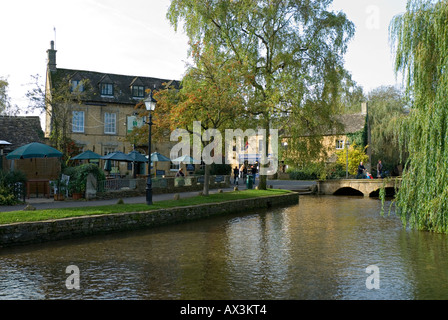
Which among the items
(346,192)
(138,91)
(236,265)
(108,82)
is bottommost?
(346,192)

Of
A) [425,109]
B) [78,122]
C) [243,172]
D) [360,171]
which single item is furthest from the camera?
[243,172]

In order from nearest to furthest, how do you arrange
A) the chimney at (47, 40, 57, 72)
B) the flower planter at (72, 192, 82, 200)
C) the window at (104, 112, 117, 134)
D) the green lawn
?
the green lawn < the flower planter at (72, 192, 82, 200) < the chimney at (47, 40, 57, 72) < the window at (104, 112, 117, 134)

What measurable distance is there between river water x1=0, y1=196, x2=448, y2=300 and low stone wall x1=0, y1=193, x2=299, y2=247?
0.45m

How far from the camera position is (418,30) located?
44.9 feet

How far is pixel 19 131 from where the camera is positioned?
87.3ft

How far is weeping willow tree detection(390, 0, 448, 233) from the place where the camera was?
12.6m

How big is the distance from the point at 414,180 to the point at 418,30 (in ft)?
17.2

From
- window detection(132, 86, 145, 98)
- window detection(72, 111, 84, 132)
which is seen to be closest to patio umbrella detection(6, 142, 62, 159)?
window detection(72, 111, 84, 132)

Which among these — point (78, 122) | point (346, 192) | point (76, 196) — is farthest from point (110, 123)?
point (346, 192)

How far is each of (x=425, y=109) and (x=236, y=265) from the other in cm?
855

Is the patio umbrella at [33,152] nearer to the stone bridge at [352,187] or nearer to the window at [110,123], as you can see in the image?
the window at [110,123]

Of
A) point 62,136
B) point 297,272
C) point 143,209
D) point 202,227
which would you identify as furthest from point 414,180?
point 62,136

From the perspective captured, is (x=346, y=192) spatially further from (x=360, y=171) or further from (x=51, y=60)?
(x=51, y=60)

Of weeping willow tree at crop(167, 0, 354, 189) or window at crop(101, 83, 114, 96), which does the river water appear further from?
window at crop(101, 83, 114, 96)
